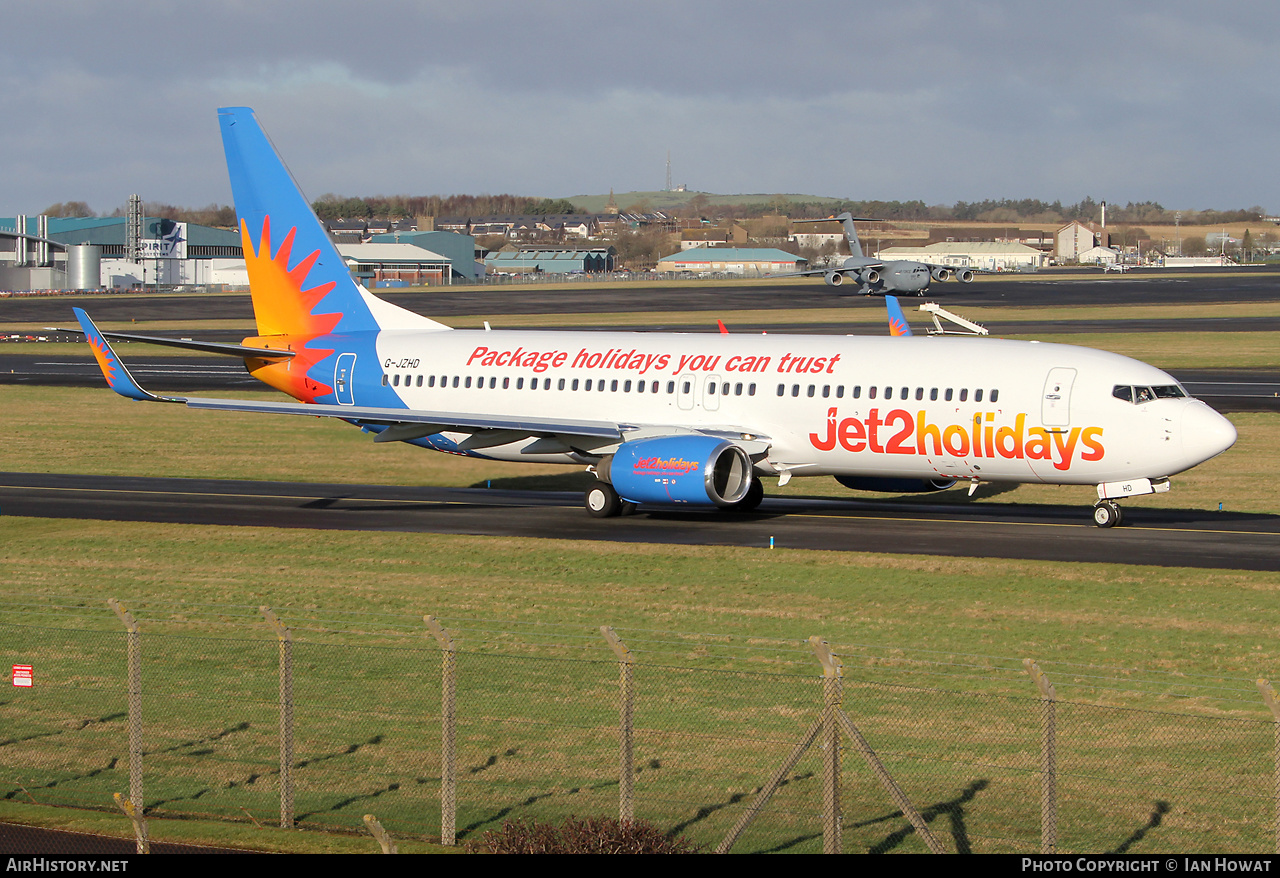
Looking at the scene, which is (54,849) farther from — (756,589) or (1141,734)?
(756,589)

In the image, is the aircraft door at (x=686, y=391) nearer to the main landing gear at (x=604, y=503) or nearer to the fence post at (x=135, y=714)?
the main landing gear at (x=604, y=503)

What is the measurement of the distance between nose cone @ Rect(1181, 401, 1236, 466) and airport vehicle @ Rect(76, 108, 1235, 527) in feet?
0.15

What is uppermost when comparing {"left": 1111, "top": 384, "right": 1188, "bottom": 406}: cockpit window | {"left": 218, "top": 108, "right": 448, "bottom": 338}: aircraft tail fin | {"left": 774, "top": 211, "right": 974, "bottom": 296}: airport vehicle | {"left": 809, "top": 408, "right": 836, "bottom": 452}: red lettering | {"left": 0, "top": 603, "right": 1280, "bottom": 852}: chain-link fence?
{"left": 774, "top": 211, "right": 974, "bottom": 296}: airport vehicle

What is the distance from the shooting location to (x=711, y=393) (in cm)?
3762

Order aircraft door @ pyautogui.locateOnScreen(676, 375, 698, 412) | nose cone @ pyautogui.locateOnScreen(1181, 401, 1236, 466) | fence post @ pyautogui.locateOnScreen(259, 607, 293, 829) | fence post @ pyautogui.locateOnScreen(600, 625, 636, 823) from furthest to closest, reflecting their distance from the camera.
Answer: aircraft door @ pyautogui.locateOnScreen(676, 375, 698, 412) → nose cone @ pyautogui.locateOnScreen(1181, 401, 1236, 466) → fence post @ pyautogui.locateOnScreen(259, 607, 293, 829) → fence post @ pyautogui.locateOnScreen(600, 625, 636, 823)

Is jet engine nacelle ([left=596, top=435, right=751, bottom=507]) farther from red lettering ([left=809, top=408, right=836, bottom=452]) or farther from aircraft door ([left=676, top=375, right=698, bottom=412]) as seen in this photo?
aircraft door ([left=676, top=375, right=698, bottom=412])

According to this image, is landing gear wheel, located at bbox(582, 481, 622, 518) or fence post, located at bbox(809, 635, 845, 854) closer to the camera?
fence post, located at bbox(809, 635, 845, 854)

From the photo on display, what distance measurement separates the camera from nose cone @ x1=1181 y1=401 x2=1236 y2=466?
32.3 m

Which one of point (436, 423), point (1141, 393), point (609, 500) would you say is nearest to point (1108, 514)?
point (1141, 393)

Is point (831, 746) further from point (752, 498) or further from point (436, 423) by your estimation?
point (436, 423)

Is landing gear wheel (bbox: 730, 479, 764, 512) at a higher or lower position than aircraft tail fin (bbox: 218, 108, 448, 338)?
lower

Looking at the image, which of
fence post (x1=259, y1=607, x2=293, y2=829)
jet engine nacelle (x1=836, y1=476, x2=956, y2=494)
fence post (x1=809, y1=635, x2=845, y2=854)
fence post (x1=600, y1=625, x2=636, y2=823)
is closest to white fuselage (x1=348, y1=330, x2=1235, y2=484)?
jet engine nacelle (x1=836, y1=476, x2=956, y2=494)

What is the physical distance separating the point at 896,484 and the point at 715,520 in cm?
466

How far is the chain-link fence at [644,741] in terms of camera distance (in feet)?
50.4
